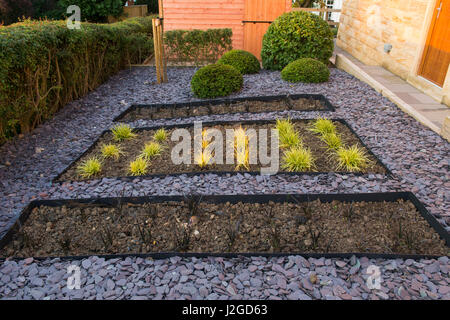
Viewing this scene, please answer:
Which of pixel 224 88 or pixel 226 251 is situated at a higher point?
pixel 224 88

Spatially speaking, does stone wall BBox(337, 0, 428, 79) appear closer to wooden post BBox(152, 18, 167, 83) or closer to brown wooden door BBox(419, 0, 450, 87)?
brown wooden door BBox(419, 0, 450, 87)

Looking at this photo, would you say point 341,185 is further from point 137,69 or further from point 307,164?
point 137,69

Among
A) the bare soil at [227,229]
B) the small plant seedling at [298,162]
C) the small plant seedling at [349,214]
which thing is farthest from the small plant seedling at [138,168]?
the small plant seedling at [349,214]

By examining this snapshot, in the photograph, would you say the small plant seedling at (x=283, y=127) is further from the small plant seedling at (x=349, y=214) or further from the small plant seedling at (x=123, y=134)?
the small plant seedling at (x=123, y=134)

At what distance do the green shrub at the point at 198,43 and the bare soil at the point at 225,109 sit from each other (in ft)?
12.3

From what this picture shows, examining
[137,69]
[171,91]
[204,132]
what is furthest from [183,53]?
[204,132]

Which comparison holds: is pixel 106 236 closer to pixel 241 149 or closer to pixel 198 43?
pixel 241 149

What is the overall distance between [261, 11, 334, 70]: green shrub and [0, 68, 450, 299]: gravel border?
1305mm

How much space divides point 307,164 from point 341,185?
47 cm

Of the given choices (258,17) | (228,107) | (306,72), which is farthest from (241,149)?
(258,17)

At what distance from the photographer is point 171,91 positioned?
22.4 ft

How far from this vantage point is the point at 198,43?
8914 mm

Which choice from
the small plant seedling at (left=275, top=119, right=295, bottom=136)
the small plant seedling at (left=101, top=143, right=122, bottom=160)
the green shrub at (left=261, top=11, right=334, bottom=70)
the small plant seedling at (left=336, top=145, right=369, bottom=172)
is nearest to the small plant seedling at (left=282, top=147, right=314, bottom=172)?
the small plant seedling at (left=336, top=145, right=369, bottom=172)
